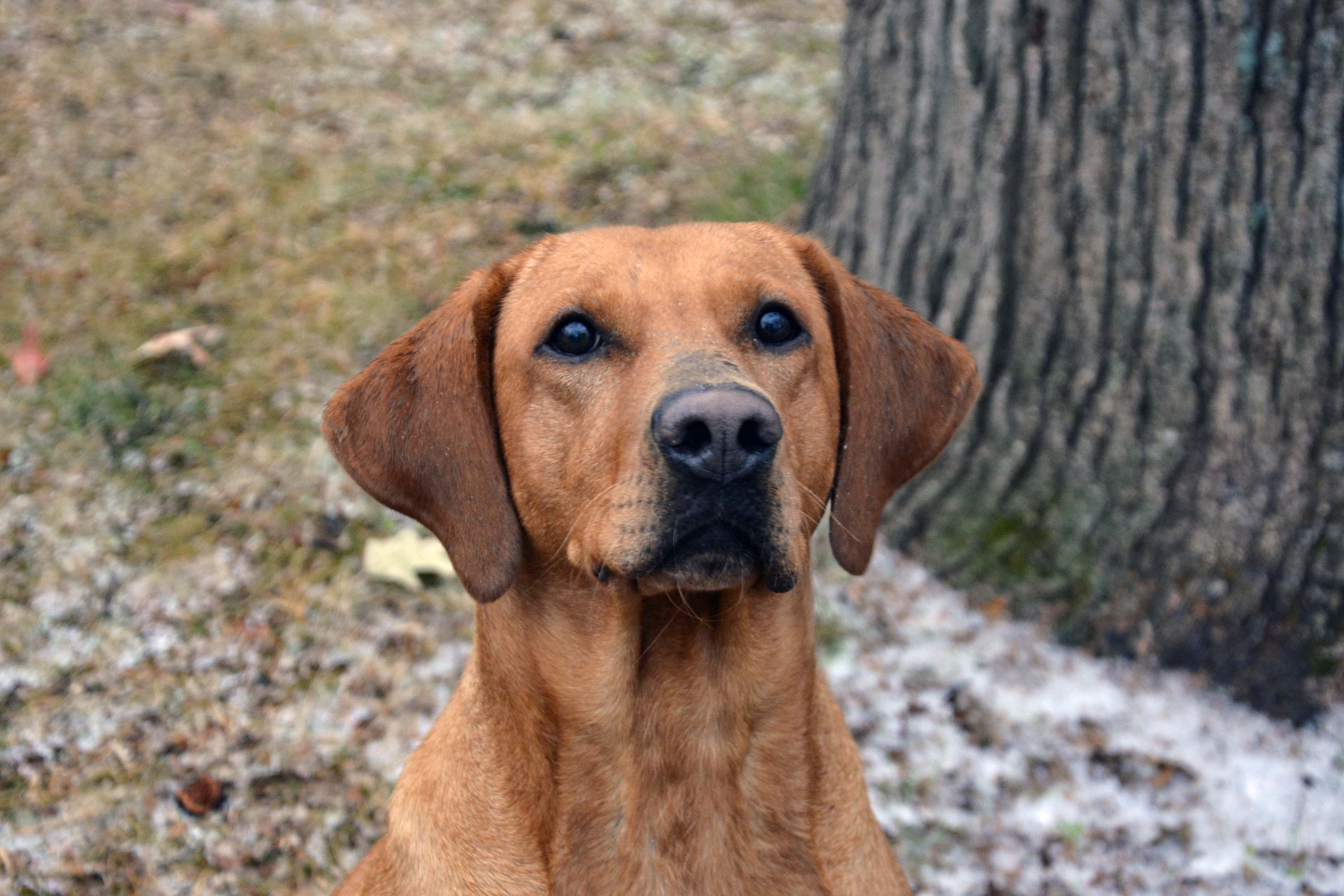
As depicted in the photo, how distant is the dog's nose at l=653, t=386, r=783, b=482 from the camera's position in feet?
7.52

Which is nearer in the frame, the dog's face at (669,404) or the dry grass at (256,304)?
the dog's face at (669,404)

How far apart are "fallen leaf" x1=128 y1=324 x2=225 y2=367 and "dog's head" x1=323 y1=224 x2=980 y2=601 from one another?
282 cm

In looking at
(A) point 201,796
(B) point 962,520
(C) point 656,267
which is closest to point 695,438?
(C) point 656,267

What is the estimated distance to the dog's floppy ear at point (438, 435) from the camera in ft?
8.88

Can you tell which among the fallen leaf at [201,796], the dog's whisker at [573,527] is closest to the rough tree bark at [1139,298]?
the dog's whisker at [573,527]

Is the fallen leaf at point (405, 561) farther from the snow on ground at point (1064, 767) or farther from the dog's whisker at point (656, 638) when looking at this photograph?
the dog's whisker at point (656, 638)

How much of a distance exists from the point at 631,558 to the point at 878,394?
0.97m

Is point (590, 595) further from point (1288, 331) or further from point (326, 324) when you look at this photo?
point (326, 324)

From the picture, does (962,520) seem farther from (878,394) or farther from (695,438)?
(695,438)

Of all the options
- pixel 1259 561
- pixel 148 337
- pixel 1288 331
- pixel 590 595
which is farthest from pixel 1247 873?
pixel 148 337

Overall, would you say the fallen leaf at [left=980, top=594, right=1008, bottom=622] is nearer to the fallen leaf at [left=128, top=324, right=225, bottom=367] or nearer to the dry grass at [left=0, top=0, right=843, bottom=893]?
the dry grass at [left=0, top=0, right=843, bottom=893]

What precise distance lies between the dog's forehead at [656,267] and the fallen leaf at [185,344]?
2.89m

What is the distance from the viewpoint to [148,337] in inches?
209

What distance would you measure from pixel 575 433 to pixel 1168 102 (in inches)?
106
